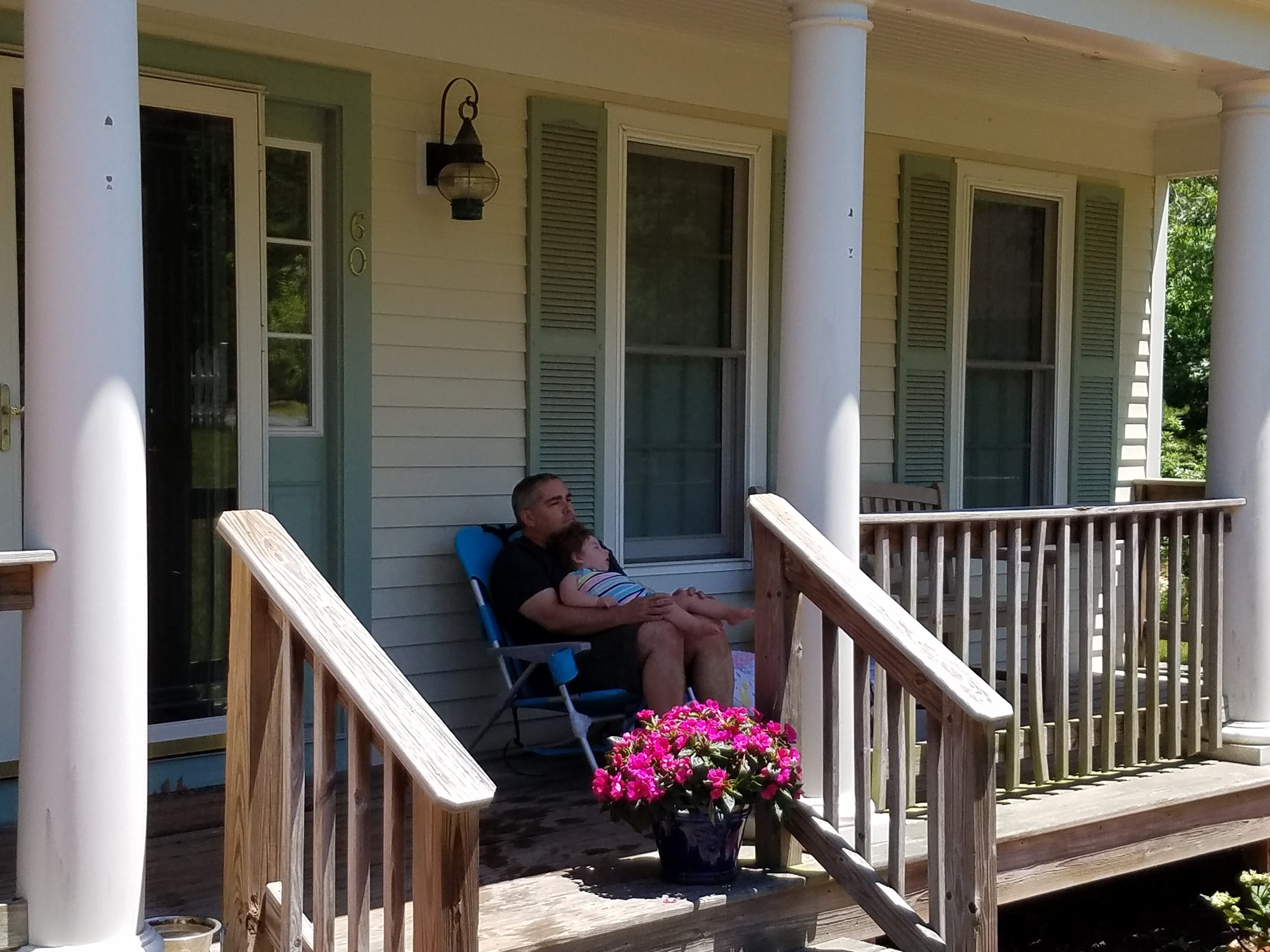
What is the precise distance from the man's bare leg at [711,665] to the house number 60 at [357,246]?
1.62 m

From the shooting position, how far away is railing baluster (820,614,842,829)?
347cm

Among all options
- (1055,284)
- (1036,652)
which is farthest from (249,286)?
(1055,284)

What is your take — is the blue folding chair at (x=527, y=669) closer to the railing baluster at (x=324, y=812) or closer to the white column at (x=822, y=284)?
the white column at (x=822, y=284)

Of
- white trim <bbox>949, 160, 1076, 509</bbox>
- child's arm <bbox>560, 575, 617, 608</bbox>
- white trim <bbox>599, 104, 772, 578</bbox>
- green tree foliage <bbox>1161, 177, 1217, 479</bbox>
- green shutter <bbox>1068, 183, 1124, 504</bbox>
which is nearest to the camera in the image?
child's arm <bbox>560, 575, 617, 608</bbox>

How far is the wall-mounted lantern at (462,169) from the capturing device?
15.5 feet

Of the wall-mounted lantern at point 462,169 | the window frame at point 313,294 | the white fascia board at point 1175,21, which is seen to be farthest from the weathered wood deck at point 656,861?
the white fascia board at point 1175,21

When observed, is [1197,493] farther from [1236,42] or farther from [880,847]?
[880,847]

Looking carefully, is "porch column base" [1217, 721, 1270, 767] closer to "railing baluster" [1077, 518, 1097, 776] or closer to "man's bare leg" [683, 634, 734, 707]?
"railing baluster" [1077, 518, 1097, 776]

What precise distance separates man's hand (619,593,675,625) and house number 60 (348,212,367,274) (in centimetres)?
142

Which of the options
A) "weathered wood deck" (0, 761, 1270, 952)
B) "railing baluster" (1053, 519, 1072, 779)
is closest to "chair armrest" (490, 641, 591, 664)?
"weathered wood deck" (0, 761, 1270, 952)

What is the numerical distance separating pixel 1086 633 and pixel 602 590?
150 centimetres

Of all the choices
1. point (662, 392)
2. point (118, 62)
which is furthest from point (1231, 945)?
point (118, 62)

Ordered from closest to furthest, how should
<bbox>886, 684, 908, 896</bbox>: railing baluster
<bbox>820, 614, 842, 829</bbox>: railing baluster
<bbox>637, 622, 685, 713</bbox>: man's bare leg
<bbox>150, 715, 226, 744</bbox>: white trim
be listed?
<bbox>886, 684, 908, 896</bbox>: railing baluster, <bbox>820, 614, 842, 829</bbox>: railing baluster, <bbox>637, 622, 685, 713</bbox>: man's bare leg, <bbox>150, 715, 226, 744</bbox>: white trim

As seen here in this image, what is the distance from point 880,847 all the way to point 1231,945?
46.7 inches
